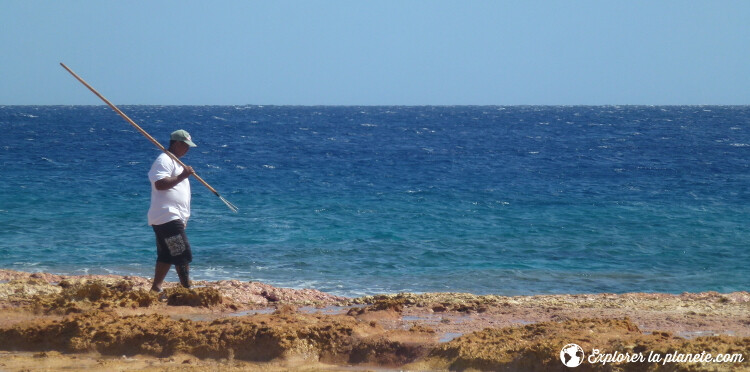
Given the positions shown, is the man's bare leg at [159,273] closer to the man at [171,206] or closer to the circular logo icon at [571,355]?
the man at [171,206]

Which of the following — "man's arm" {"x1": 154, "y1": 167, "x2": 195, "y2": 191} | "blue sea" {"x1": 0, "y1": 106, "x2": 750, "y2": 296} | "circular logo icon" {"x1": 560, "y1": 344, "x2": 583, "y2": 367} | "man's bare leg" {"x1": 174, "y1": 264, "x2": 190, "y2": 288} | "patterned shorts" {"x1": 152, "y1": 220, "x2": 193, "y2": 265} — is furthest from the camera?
"blue sea" {"x1": 0, "y1": 106, "x2": 750, "y2": 296}

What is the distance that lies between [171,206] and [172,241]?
295 millimetres

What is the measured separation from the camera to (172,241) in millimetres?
6332

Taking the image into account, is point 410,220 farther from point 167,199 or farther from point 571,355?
point 571,355

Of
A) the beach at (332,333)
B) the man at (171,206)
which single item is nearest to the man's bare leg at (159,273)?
the man at (171,206)

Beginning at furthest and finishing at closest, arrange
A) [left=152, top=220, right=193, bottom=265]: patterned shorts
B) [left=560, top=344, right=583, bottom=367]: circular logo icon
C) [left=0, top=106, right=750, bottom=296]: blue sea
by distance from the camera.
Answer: [left=0, top=106, right=750, bottom=296]: blue sea
[left=152, top=220, right=193, bottom=265]: patterned shorts
[left=560, top=344, right=583, bottom=367]: circular logo icon

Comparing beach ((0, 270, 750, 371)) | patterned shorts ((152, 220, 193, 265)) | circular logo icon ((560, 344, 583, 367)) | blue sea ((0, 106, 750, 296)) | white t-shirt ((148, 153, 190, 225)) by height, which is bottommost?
blue sea ((0, 106, 750, 296))

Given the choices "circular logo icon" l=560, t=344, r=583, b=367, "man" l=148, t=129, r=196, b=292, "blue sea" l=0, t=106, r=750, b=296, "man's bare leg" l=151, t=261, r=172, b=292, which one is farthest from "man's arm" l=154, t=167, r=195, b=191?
"circular logo icon" l=560, t=344, r=583, b=367

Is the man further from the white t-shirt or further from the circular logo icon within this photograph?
the circular logo icon

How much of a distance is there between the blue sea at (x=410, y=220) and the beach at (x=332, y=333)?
2.67 m

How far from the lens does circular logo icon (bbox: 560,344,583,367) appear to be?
14.4ft

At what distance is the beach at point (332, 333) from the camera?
15.1 ft

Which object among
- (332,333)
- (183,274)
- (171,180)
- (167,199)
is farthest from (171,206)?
(332,333)

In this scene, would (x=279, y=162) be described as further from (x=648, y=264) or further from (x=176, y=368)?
(x=176, y=368)
